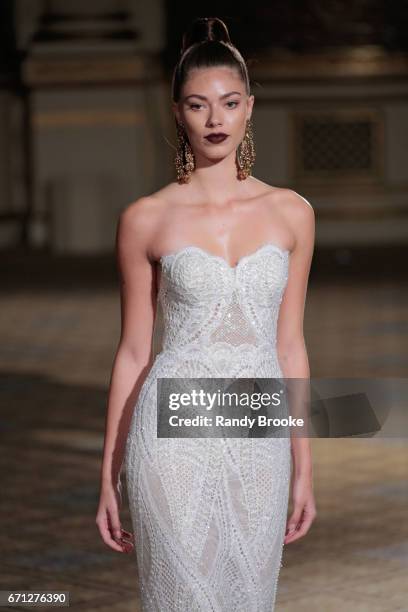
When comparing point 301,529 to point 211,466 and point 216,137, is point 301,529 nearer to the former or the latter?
point 211,466

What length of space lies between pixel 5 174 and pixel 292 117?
489 centimetres

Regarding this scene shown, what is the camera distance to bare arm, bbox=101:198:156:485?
283cm

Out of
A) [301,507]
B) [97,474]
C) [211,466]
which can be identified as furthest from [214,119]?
[97,474]

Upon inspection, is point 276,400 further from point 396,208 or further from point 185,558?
point 396,208

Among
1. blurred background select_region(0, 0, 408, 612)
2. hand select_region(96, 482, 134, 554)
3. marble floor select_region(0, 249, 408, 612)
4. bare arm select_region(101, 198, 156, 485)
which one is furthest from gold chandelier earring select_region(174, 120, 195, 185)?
blurred background select_region(0, 0, 408, 612)

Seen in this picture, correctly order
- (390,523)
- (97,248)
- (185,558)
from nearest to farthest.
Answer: (185,558) < (390,523) < (97,248)

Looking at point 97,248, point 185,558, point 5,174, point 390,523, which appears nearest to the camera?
point 185,558

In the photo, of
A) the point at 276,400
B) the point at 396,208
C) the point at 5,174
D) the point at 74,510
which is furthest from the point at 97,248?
the point at 276,400

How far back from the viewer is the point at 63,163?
23.1m

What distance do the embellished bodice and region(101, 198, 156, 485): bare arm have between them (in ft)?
0.27

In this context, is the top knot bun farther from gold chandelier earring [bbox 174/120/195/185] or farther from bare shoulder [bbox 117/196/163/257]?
bare shoulder [bbox 117/196/163/257]

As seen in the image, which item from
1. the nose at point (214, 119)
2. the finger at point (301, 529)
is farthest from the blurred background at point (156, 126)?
the nose at point (214, 119)

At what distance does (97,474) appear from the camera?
725cm

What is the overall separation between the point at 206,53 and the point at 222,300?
46 centimetres
